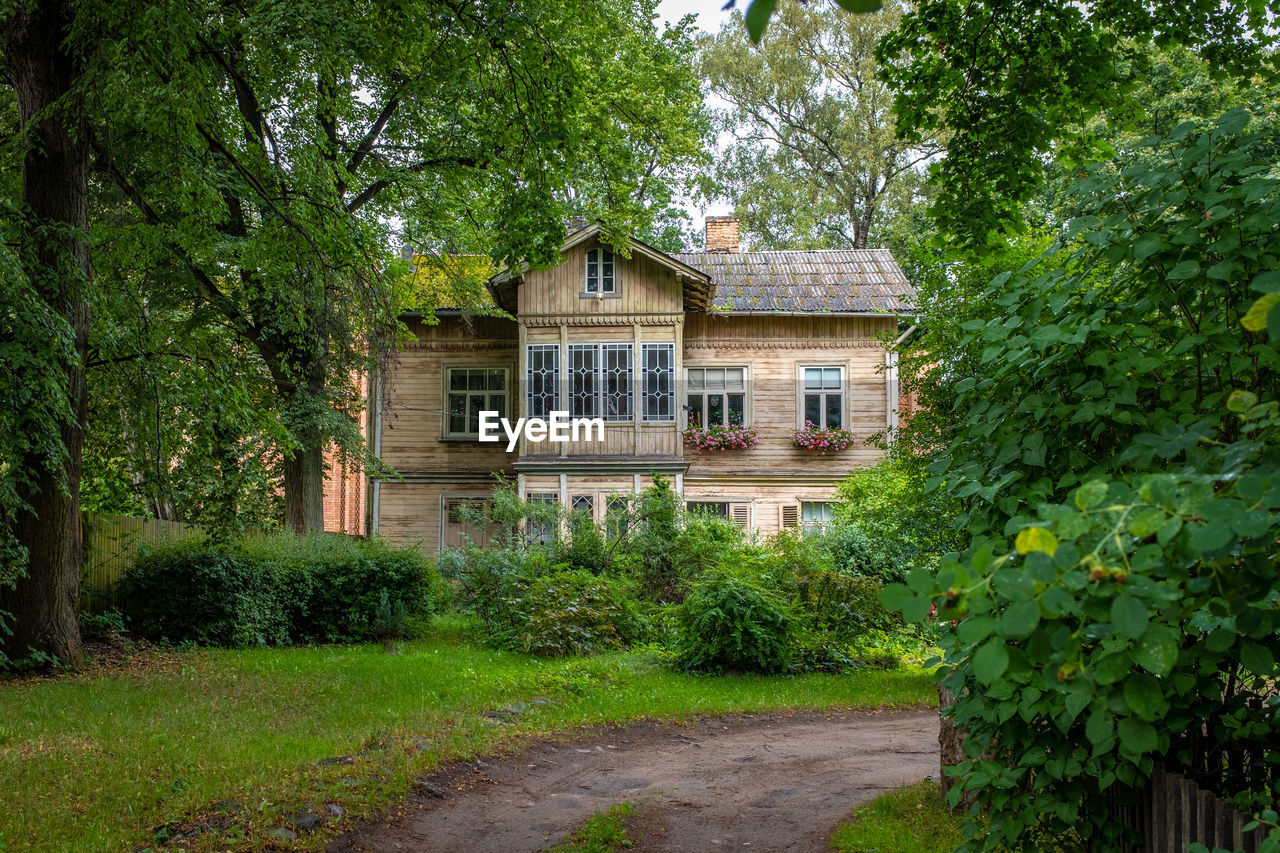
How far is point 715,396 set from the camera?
25156mm

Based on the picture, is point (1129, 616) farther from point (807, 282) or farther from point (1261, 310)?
point (807, 282)

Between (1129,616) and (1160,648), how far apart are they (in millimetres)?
351

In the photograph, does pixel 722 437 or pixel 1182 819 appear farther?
pixel 722 437

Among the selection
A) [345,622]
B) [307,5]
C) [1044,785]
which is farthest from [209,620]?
[1044,785]

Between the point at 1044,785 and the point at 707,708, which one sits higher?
the point at 1044,785

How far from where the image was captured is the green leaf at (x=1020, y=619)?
185cm

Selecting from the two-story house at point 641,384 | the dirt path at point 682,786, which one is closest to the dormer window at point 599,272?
the two-story house at point 641,384

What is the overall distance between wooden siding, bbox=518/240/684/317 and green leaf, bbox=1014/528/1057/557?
22342mm

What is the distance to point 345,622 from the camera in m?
15.7

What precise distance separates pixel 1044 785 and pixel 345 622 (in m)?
13.8

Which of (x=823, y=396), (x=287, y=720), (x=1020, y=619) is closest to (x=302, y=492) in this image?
(x=287, y=720)

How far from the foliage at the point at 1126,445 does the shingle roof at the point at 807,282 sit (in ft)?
68.7

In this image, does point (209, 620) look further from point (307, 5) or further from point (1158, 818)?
point (1158, 818)

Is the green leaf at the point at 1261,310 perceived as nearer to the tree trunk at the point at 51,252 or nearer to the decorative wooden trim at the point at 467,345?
the tree trunk at the point at 51,252
